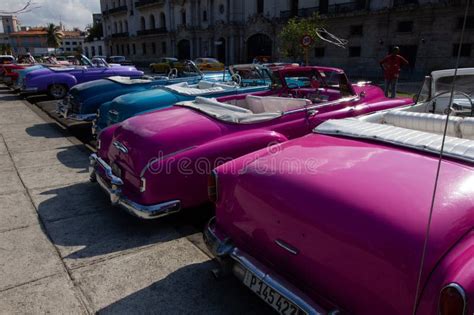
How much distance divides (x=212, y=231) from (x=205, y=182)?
919 millimetres

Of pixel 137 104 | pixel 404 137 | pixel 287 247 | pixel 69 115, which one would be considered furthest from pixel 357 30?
pixel 287 247

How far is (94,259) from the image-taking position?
10.4ft

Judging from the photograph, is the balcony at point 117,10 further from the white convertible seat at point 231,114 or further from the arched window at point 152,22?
the white convertible seat at point 231,114

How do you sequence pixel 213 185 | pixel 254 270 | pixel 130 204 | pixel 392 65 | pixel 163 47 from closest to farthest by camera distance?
pixel 254 270, pixel 213 185, pixel 130 204, pixel 392 65, pixel 163 47

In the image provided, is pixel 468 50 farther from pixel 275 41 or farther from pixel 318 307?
pixel 318 307

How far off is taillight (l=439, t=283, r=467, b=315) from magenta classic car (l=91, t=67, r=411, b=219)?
2341 mm

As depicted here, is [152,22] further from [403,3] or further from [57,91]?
[57,91]

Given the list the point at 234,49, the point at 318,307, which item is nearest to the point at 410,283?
the point at 318,307

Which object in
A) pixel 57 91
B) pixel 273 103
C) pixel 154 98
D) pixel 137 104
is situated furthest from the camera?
pixel 57 91

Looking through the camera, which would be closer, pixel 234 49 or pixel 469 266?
pixel 469 266

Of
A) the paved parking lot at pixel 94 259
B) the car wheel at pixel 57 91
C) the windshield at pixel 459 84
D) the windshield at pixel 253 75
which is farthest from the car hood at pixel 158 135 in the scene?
the car wheel at pixel 57 91

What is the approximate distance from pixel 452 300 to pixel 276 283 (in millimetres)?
873

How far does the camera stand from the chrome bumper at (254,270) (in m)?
1.88

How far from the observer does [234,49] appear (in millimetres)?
37344
